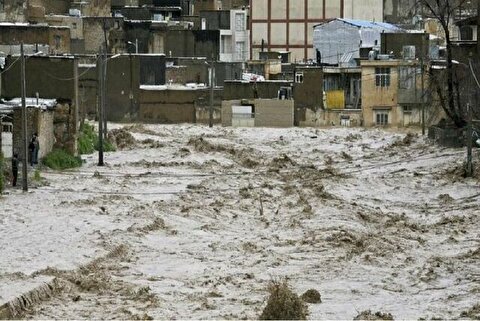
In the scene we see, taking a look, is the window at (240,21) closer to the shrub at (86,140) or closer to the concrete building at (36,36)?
the concrete building at (36,36)

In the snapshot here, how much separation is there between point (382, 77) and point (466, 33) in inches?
204

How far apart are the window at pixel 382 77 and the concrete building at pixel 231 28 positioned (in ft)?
102

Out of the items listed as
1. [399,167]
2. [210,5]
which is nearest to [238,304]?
[399,167]

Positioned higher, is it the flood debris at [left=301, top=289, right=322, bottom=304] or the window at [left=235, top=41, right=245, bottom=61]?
the window at [left=235, top=41, right=245, bottom=61]

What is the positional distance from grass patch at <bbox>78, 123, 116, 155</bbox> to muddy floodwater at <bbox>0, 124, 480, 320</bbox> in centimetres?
116

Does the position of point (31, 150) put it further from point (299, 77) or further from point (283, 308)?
point (299, 77)

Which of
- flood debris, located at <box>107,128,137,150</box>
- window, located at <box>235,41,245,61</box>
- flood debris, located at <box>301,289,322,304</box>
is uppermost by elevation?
window, located at <box>235,41,245,61</box>

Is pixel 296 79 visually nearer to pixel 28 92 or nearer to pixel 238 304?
pixel 28 92

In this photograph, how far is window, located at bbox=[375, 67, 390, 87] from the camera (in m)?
78.4

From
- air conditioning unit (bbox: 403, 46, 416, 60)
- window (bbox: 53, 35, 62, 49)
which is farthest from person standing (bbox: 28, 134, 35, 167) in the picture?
window (bbox: 53, 35, 62, 49)

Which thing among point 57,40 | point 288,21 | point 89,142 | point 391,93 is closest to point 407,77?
point 391,93

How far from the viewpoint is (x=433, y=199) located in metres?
41.4

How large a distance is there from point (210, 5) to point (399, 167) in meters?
72.6

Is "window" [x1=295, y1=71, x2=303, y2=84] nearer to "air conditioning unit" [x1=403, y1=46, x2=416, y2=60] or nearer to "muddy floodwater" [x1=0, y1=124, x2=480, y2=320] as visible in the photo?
"air conditioning unit" [x1=403, y1=46, x2=416, y2=60]
